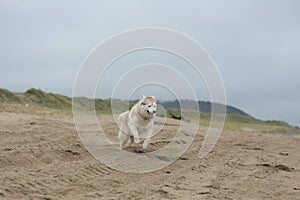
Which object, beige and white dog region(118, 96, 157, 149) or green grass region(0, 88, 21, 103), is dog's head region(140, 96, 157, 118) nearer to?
beige and white dog region(118, 96, 157, 149)

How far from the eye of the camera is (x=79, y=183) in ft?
25.8

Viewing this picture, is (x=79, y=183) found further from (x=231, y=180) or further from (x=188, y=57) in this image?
(x=188, y=57)

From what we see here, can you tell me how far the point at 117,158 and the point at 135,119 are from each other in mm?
1248

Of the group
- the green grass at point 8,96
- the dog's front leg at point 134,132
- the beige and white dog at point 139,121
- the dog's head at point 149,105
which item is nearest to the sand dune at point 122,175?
the beige and white dog at point 139,121

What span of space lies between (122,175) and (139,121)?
8.24 feet

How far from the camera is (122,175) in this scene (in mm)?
8953

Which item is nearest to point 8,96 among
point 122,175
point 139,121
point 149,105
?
point 139,121

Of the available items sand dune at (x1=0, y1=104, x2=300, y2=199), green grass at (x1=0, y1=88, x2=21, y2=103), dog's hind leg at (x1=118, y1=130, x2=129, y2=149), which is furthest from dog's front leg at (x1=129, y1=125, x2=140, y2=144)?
green grass at (x1=0, y1=88, x2=21, y2=103)

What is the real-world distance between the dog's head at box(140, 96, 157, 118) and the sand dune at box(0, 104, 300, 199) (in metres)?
1.16

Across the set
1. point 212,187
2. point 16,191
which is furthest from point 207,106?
point 16,191

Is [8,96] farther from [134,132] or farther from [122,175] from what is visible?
[122,175]

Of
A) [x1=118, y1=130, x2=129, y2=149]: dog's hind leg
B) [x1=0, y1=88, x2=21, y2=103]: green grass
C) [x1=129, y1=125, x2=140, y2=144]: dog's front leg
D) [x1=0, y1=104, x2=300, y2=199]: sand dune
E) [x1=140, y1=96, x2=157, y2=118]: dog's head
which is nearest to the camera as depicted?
[x1=0, y1=104, x2=300, y2=199]: sand dune

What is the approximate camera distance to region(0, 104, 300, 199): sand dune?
24.2 ft

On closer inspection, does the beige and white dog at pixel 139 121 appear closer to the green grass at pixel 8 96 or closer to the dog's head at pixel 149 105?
the dog's head at pixel 149 105
